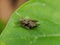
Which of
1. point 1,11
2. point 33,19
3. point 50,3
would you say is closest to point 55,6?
point 50,3

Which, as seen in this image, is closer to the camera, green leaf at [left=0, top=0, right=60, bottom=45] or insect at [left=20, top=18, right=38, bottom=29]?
green leaf at [left=0, top=0, right=60, bottom=45]

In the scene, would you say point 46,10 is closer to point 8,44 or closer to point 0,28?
point 8,44

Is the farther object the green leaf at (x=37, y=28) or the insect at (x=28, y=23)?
the insect at (x=28, y=23)

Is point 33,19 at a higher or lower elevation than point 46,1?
lower
